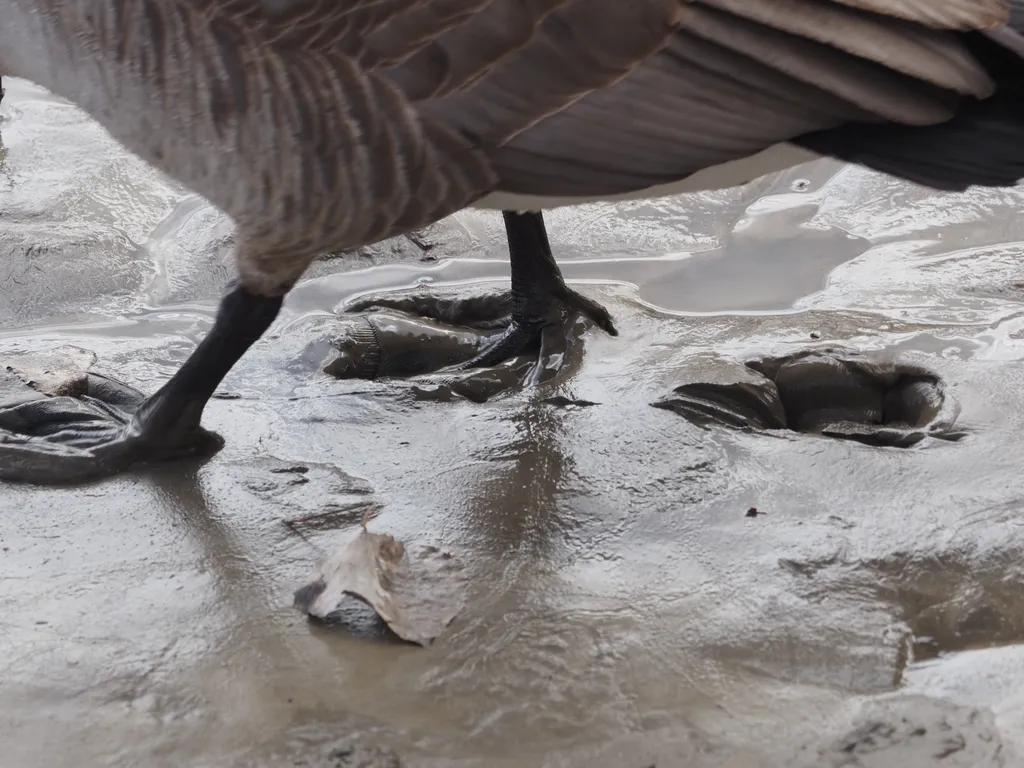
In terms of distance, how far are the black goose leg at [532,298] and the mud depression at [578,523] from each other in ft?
0.30

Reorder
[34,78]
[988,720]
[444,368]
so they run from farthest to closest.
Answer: [444,368] < [34,78] < [988,720]

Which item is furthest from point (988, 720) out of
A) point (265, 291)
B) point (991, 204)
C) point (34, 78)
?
point (991, 204)

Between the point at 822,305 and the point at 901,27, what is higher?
the point at 901,27

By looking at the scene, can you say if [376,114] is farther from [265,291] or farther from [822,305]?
[822,305]

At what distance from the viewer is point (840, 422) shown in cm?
313

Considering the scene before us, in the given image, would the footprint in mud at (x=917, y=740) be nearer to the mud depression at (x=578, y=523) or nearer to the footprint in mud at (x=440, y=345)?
the mud depression at (x=578, y=523)

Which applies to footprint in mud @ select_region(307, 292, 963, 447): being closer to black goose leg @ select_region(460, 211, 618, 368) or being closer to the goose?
black goose leg @ select_region(460, 211, 618, 368)

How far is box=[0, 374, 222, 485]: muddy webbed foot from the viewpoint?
2781mm

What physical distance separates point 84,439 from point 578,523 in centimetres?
141

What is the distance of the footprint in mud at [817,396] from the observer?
296 cm

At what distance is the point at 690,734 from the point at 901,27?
1.52 meters

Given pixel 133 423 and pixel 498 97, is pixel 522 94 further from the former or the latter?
pixel 133 423

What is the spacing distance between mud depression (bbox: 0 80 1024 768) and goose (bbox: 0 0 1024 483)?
1.84ft

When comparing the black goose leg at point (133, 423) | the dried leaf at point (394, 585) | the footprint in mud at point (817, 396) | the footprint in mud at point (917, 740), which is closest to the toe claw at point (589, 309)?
the footprint in mud at point (817, 396)
